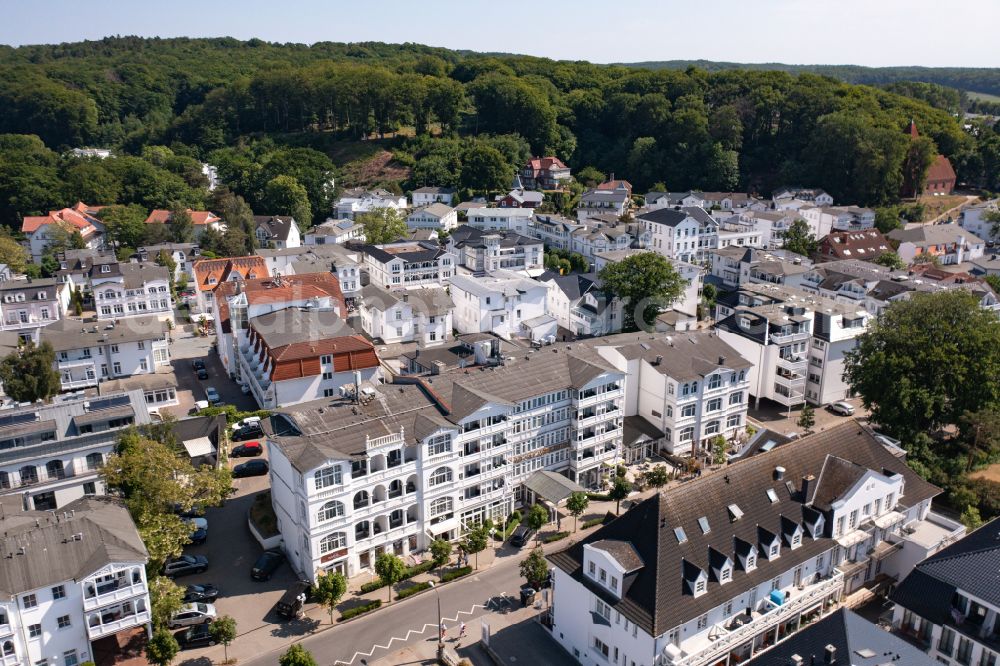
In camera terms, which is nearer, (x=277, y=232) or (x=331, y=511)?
(x=331, y=511)

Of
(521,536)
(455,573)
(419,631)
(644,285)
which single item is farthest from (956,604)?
(644,285)

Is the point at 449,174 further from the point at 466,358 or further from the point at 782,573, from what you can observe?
the point at 782,573

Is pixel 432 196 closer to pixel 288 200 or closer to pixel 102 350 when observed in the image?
pixel 288 200

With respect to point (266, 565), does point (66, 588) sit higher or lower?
higher

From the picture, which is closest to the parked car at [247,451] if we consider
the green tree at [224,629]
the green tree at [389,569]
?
the green tree at [389,569]

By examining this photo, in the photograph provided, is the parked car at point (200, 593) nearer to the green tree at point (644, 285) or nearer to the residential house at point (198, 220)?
the green tree at point (644, 285)

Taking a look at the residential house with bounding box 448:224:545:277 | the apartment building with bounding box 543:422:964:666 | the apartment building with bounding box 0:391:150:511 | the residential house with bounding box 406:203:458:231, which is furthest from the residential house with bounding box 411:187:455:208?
the apartment building with bounding box 543:422:964:666

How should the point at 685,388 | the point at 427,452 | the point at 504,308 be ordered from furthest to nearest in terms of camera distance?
the point at 504,308 → the point at 685,388 → the point at 427,452
